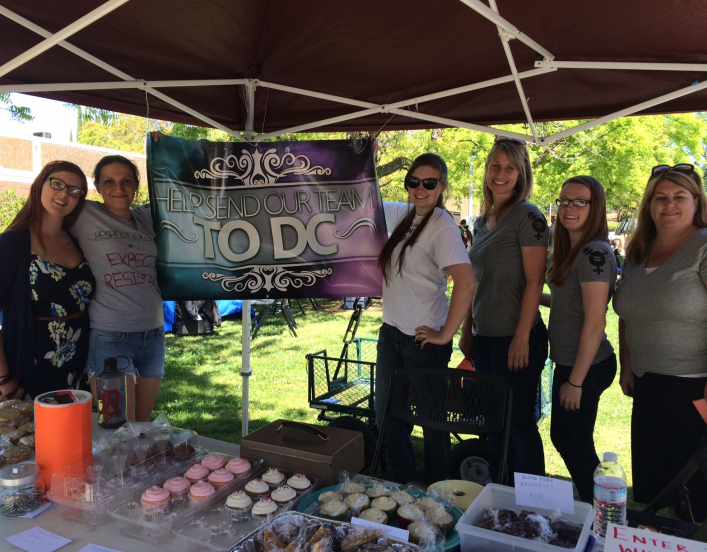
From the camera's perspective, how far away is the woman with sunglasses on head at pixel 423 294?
2.44 metres

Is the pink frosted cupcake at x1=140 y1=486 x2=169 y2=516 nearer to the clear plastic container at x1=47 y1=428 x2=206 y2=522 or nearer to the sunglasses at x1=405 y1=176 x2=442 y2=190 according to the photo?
the clear plastic container at x1=47 y1=428 x2=206 y2=522

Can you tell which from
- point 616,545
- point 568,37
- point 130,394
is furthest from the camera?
point 130,394

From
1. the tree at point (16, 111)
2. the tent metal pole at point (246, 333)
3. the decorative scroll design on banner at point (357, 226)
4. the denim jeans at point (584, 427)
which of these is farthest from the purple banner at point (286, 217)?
the tree at point (16, 111)

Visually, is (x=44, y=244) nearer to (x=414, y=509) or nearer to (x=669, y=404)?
(x=414, y=509)

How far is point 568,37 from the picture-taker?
2.41m

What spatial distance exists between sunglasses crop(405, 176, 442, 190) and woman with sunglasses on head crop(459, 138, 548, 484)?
350mm

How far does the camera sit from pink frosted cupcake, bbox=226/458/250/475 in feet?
5.25

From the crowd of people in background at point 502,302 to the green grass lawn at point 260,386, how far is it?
4.91ft

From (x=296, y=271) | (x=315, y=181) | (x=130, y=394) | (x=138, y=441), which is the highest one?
(x=315, y=181)

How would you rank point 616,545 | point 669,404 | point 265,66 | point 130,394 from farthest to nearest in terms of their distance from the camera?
1. point 265,66
2. point 130,394
3. point 669,404
4. point 616,545

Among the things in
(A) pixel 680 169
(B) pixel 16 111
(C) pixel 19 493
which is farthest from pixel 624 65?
(B) pixel 16 111

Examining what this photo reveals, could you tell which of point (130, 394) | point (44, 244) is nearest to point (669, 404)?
point (130, 394)

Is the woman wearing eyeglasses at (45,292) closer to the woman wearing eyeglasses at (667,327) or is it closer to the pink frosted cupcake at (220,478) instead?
the pink frosted cupcake at (220,478)

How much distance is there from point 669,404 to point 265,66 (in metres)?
2.68
